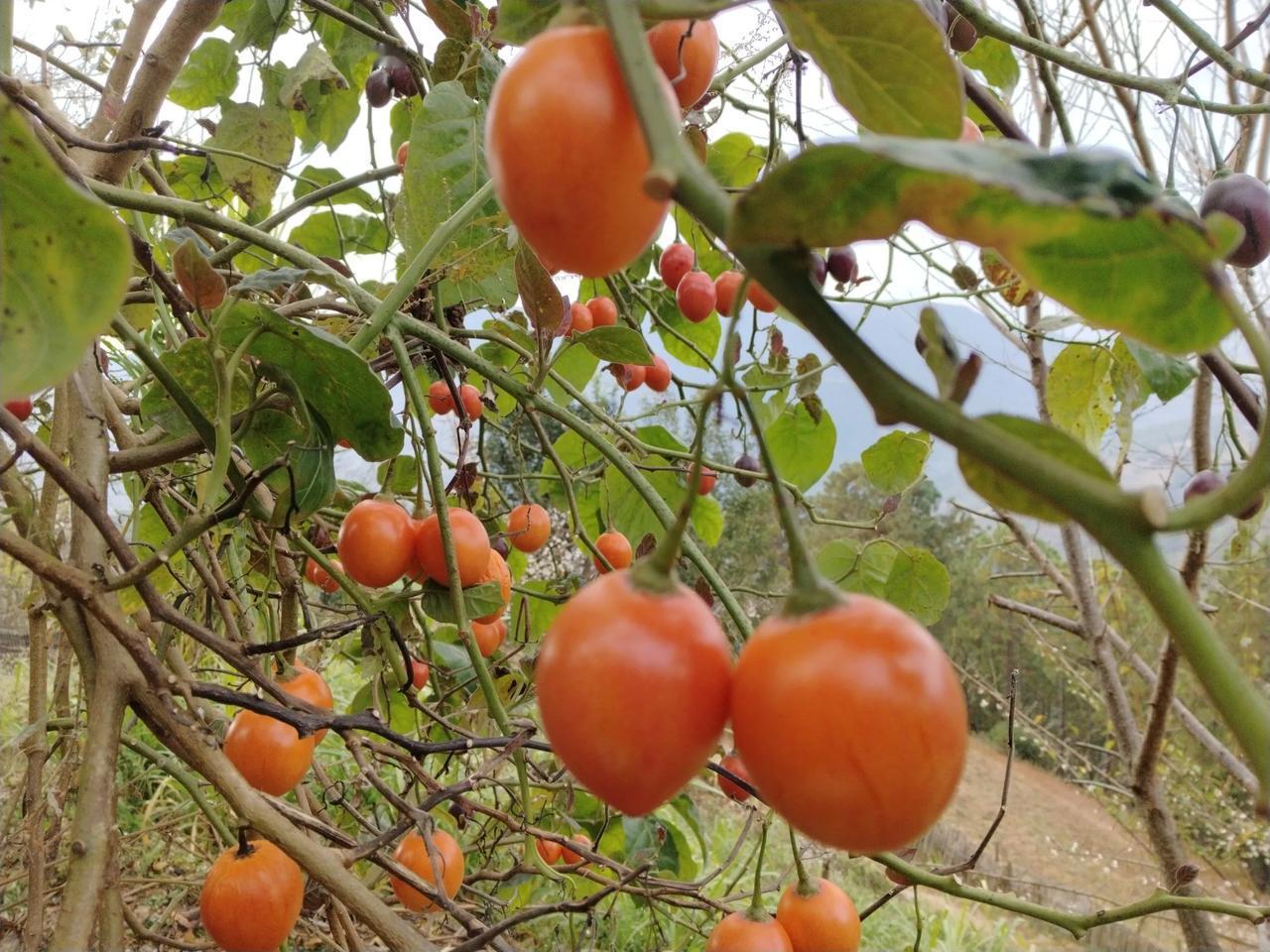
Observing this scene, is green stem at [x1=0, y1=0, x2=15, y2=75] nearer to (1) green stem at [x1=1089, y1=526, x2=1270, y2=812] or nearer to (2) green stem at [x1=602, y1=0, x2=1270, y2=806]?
(2) green stem at [x1=602, y1=0, x2=1270, y2=806]

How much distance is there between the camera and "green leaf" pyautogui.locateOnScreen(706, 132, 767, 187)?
4.96 feet

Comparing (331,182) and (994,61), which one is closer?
(994,61)

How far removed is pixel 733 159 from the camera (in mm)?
1519

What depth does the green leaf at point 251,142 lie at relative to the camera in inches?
44.8

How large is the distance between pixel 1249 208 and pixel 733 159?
2.97ft

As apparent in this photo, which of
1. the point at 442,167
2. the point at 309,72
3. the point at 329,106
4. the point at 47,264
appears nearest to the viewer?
the point at 47,264

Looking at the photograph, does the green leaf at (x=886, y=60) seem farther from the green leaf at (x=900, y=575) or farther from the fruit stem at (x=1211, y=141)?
the green leaf at (x=900, y=575)

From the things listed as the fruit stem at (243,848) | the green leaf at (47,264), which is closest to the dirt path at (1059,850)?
the fruit stem at (243,848)

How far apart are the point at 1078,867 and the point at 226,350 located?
21.5 feet

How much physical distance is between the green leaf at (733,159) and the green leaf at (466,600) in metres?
0.98

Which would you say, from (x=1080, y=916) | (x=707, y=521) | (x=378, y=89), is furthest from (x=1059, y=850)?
(x=378, y=89)

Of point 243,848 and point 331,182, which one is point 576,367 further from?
point 243,848

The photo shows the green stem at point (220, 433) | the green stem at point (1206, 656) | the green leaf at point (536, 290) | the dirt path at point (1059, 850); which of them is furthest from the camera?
the dirt path at point (1059, 850)

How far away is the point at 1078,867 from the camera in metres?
5.71
